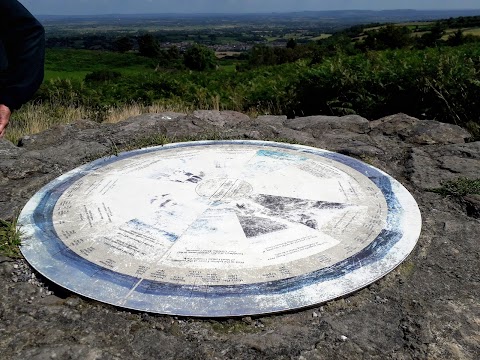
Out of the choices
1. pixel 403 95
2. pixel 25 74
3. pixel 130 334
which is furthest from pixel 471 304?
pixel 403 95

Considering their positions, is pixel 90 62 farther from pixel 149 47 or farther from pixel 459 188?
pixel 459 188

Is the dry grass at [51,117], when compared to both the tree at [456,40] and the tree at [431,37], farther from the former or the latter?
the tree at [431,37]

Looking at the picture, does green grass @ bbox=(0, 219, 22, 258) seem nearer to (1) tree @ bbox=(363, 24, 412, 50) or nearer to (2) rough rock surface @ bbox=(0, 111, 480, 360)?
(2) rough rock surface @ bbox=(0, 111, 480, 360)

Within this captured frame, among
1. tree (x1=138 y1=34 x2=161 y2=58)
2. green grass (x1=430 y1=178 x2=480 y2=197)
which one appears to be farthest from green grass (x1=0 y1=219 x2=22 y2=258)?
tree (x1=138 y1=34 x2=161 y2=58)

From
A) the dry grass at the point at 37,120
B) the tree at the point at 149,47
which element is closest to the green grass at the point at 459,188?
the dry grass at the point at 37,120

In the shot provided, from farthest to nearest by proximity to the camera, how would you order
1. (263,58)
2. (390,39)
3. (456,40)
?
(263,58), (390,39), (456,40)

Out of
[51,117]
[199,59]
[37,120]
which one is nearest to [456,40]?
[199,59]

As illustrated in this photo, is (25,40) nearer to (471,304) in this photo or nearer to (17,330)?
(17,330)
